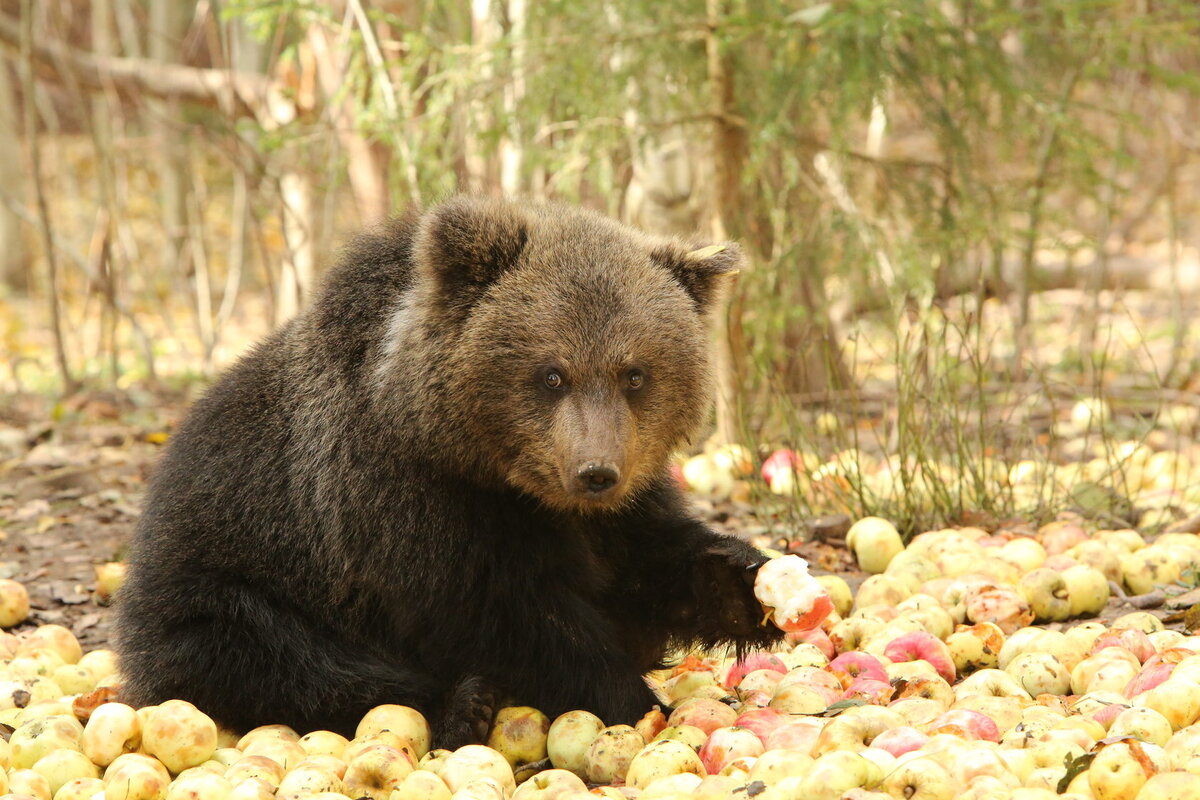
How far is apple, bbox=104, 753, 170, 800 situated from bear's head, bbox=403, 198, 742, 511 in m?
1.18

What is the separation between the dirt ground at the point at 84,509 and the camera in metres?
5.27

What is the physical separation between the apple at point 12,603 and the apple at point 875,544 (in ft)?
11.0

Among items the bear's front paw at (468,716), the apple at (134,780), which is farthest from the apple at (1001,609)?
the apple at (134,780)

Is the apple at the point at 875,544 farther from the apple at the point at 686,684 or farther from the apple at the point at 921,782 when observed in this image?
the apple at the point at 921,782

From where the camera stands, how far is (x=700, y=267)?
4102mm

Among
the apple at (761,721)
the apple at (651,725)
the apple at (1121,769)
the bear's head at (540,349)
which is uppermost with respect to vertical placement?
the bear's head at (540,349)

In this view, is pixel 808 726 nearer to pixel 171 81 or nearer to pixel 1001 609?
pixel 1001 609

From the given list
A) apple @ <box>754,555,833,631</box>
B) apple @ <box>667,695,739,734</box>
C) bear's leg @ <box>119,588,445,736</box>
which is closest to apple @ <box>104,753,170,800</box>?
bear's leg @ <box>119,588,445,736</box>

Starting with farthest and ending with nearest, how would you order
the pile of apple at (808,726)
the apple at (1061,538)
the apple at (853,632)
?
the apple at (1061,538) → the apple at (853,632) → the pile of apple at (808,726)

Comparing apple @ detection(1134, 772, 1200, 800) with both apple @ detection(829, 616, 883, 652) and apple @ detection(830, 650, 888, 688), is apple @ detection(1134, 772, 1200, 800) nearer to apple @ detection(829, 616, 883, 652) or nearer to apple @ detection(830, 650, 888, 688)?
apple @ detection(830, 650, 888, 688)

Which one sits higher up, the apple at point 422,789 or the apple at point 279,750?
the apple at point 422,789

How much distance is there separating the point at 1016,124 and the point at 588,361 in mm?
4465

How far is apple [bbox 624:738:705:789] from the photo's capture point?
314 centimetres

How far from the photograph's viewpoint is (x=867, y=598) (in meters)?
4.50
